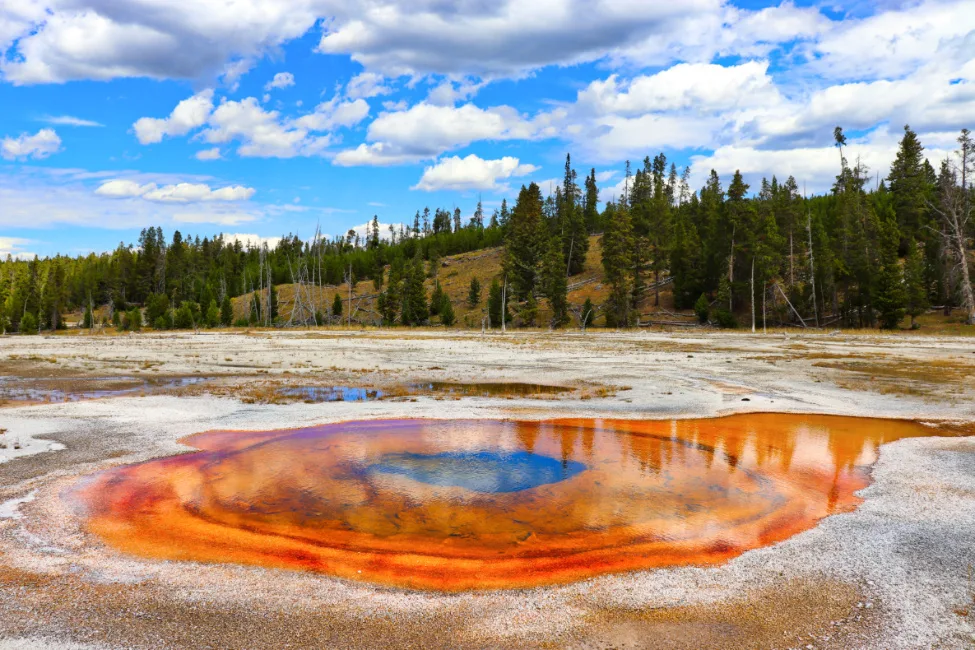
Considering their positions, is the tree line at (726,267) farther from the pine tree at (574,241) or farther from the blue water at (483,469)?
the blue water at (483,469)

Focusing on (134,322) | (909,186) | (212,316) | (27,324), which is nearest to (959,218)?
(909,186)

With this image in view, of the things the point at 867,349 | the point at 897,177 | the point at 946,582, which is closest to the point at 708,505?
the point at 946,582

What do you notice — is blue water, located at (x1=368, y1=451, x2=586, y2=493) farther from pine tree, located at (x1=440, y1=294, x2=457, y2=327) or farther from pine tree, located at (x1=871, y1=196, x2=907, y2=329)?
pine tree, located at (x1=440, y1=294, x2=457, y2=327)

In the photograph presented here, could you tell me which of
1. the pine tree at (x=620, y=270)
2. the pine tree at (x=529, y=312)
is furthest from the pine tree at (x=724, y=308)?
the pine tree at (x=529, y=312)

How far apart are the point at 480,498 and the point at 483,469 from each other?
169cm

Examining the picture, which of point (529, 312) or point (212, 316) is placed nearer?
point (529, 312)

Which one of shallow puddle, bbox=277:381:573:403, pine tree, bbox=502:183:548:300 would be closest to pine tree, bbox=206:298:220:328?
pine tree, bbox=502:183:548:300

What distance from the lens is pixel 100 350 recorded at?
1690 inches

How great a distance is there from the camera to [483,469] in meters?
11.4

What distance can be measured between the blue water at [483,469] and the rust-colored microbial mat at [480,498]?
2.2 inches

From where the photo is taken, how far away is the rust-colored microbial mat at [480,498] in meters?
7.34

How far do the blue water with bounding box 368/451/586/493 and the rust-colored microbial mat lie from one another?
0.06 metres

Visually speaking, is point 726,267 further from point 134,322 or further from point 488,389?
point 134,322

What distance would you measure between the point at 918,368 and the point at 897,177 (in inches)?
2657
